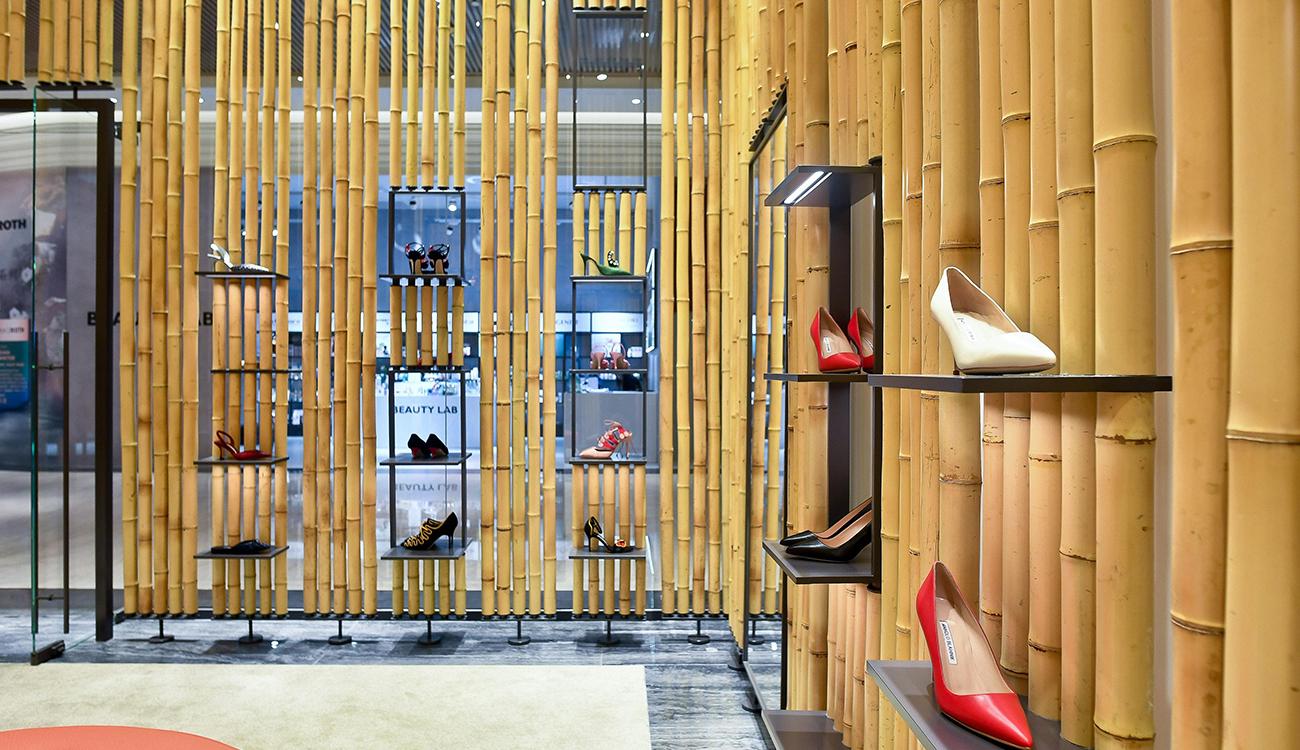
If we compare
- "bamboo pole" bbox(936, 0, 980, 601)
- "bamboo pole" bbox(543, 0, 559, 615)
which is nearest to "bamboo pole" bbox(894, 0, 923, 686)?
"bamboo pole" bbox(936, 0, 980, 601)

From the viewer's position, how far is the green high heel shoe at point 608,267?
13.3 ft

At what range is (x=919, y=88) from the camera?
5.47 ft

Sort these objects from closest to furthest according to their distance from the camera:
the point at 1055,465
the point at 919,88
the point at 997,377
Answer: the point at 997,377 → the point at 1055,465 → the point at 919,88

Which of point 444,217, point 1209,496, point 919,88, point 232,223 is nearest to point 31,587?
point 232,223

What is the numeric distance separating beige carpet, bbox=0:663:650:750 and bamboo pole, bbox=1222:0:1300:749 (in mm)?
2477

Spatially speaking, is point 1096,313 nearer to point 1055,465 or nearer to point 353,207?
point 1055,465

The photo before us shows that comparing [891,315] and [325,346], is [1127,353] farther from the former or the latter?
[325,346]

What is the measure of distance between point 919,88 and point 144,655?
4.21m

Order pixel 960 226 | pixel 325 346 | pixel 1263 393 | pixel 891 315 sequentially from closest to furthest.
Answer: pixel 1263 393 → pixel 960 226 → pixel 891 315 → pixel 325 346

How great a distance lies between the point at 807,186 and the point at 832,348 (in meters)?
0.44

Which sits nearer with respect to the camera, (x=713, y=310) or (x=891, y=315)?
(x=891, y=315)

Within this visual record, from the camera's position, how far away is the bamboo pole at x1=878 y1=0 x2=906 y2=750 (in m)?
1.80

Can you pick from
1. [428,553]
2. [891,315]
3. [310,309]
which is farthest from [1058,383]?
[310,309]

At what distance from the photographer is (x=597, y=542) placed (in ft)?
13.5
